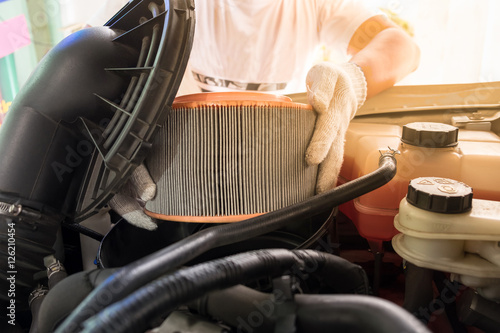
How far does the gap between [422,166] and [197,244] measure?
17.4 inches

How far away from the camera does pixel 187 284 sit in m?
0.27

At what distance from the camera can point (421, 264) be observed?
0.47 meters

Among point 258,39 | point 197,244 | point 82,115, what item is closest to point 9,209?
point 82,115

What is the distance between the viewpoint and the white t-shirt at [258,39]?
946 millimetres

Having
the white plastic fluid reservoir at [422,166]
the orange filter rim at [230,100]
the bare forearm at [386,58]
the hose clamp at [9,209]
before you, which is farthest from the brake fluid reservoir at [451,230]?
the hose clamp at [9,209]

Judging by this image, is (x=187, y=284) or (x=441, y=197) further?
(x=441, y=197)

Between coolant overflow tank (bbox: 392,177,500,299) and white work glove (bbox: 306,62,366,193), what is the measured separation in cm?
15

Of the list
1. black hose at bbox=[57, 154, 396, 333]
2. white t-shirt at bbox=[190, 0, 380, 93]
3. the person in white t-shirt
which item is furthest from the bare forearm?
black hose at bbox=[57, 154, 396, 333]

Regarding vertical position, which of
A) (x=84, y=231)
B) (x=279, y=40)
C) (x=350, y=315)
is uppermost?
(x=279, y=40)

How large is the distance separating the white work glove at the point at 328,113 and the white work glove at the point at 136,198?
0.26 metres

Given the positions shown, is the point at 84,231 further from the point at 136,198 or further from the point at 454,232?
the point at 454,232

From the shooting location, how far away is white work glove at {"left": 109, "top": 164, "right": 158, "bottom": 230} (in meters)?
0.54

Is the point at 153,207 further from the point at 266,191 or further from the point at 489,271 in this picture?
the point at 489,271

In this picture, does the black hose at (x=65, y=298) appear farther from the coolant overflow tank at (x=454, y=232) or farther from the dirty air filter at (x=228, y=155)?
the coolant overflow tank at (x=454, y=232)
